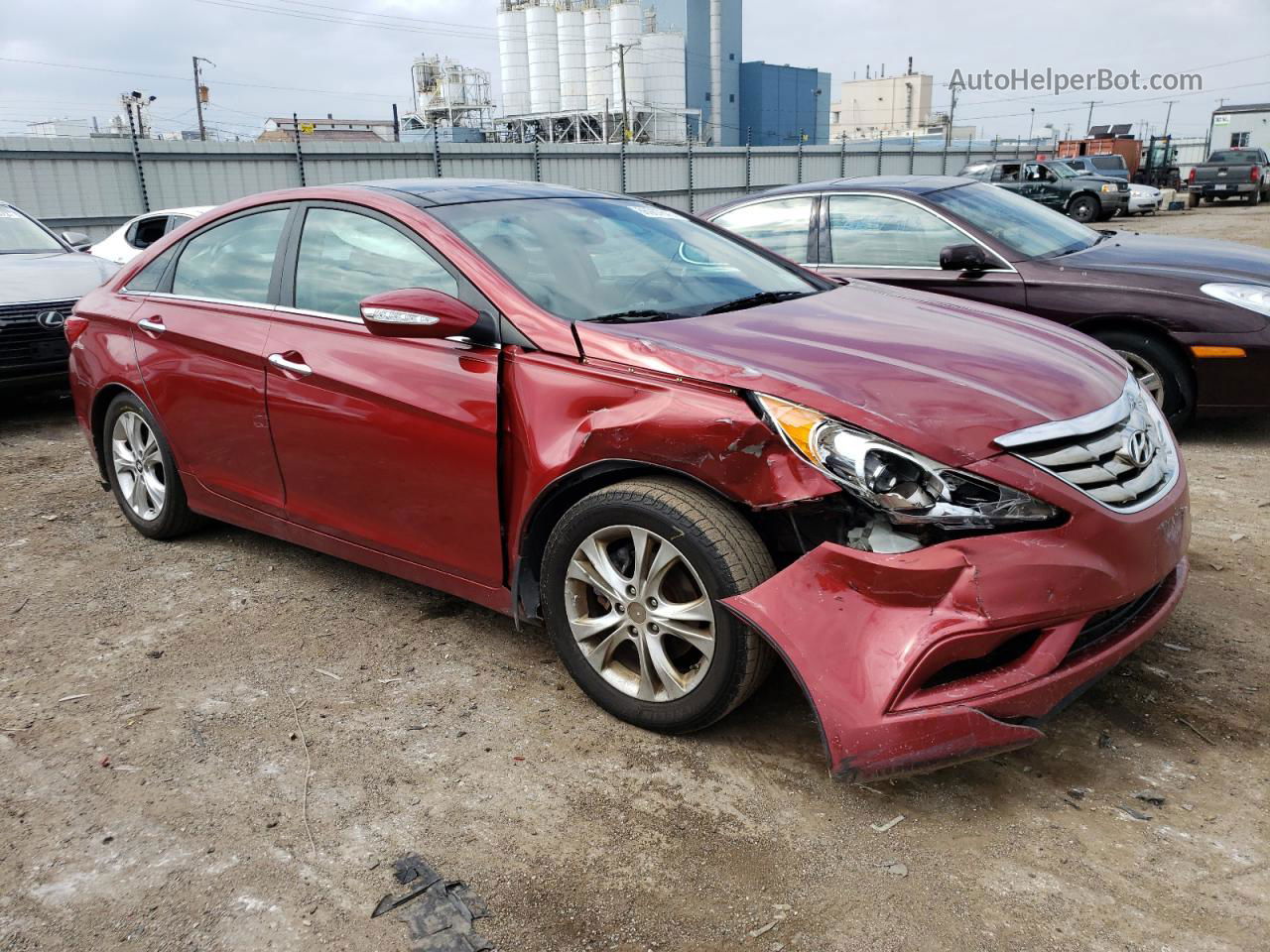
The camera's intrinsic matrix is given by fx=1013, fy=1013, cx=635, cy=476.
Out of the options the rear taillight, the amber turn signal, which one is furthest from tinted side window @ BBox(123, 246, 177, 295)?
the amber turn signal

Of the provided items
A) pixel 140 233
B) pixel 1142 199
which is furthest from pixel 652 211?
pixel 1142 199

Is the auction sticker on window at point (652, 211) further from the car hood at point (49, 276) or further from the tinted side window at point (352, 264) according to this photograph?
the car hood at point (49, 276)

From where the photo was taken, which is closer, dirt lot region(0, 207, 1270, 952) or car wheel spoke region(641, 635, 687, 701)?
dirt lot region(0, 207, 1270, 952)

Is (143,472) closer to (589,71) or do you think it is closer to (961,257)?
(961,257)

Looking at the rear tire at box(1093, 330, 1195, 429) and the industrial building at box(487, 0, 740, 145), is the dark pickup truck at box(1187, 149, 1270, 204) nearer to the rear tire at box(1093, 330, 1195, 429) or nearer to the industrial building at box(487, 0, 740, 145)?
the industrial building at box(487, 0, 740, 145)

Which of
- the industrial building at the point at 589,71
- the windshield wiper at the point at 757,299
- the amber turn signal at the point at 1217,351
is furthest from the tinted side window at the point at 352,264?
the industrial building at the point at 589,71

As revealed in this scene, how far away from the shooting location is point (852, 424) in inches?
96.3

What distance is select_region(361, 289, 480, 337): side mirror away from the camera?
2.96 m

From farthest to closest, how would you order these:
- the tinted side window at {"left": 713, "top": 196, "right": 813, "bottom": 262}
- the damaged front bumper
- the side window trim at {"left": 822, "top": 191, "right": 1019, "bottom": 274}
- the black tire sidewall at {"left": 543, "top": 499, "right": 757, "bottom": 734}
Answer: the tinted side window at {"left": 713, "top": 196, "right": 813, "bottom": 262} < the side window trim at {"left": 822, "top": 191, "right": 1019, "bottom": 274} < the black tire sidewall at {"left": 543, "top": 499, "right": 757, "bottom": 734} < the damaged front bumper

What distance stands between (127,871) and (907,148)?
3341 cm

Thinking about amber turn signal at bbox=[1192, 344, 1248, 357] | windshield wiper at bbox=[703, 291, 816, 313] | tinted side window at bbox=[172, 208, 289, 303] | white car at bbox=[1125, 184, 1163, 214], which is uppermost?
tinted side window at bbox=[172, 208, 289, 303]

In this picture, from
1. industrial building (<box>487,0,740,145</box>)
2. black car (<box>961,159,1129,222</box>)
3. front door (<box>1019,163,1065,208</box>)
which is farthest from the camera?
industrial building (<box>487,0,740,145</box>)

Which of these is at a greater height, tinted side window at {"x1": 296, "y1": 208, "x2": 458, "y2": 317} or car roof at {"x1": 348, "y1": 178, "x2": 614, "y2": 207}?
car roof at {"x1": 348, "y1": 178, "x2": 614, "y2": 207}

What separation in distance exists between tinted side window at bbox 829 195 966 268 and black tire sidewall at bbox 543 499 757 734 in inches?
157
